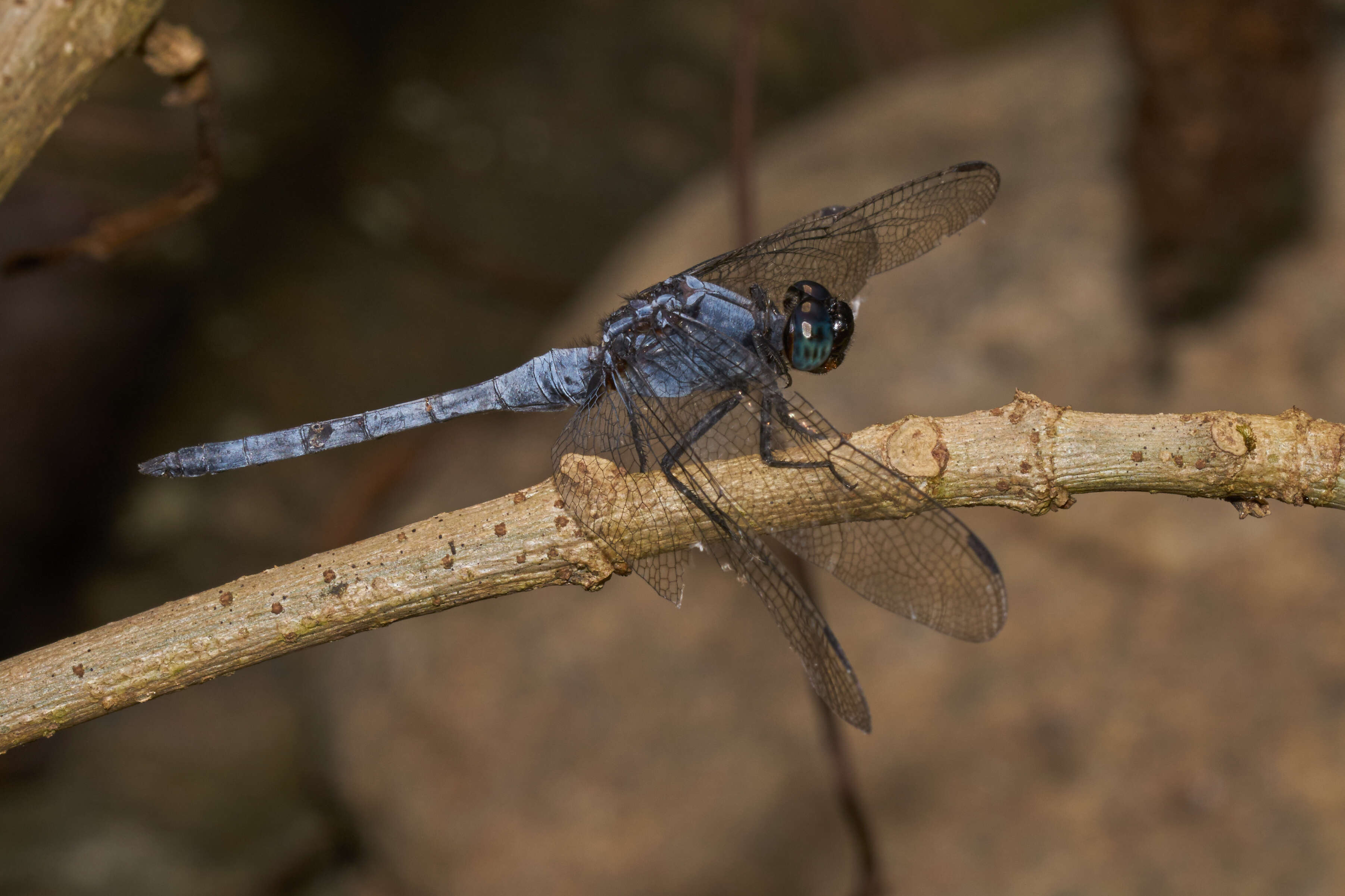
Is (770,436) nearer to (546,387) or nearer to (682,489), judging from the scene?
(682,489)

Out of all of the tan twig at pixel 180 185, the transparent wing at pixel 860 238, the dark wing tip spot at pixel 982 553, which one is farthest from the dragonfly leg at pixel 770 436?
the tan twig at pixel 180 185

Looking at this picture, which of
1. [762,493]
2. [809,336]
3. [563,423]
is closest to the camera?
[762,493]

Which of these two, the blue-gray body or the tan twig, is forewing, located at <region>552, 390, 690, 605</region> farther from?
the tan twig

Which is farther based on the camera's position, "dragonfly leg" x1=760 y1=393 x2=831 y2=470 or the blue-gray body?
the blue-gray body

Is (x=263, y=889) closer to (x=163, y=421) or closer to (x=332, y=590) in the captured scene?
(x=163, y=421)

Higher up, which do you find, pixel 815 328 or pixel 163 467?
pixel 163 467

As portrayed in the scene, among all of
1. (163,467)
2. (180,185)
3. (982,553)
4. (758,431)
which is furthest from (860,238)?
(163,467)

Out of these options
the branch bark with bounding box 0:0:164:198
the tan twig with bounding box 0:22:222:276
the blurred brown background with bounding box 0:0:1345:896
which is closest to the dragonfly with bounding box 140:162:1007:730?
the tan twig with bounding box 0:22:222:276
